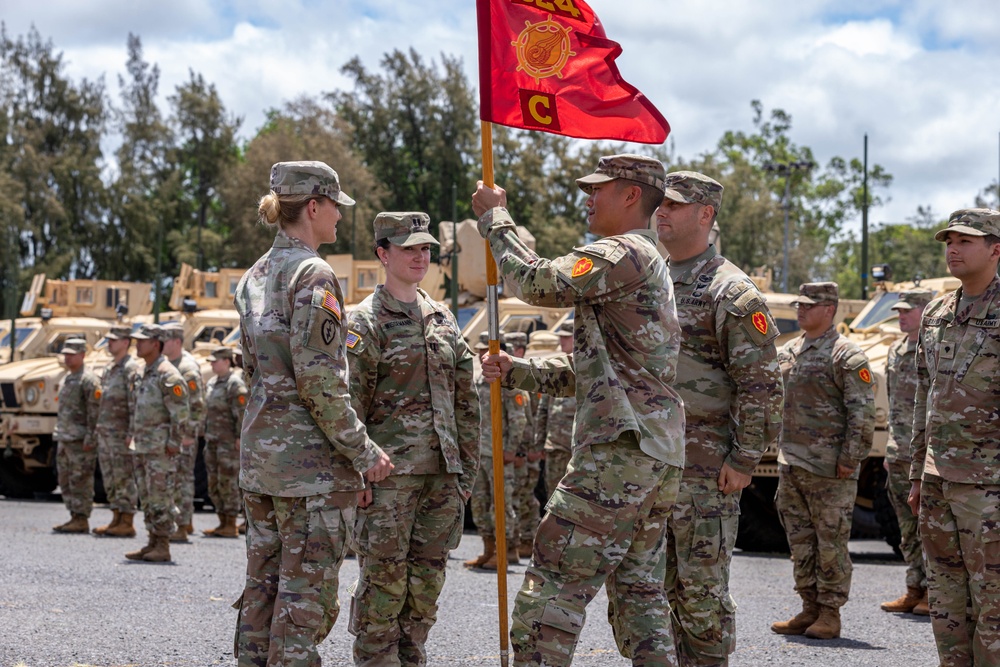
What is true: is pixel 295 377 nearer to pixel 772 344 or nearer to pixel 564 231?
pixel 772 344

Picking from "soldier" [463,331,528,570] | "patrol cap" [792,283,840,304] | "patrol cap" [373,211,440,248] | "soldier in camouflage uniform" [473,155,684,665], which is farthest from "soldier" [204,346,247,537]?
"soldier in camouflage uniform" [473,155,684,665]

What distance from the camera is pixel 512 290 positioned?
14.9ft

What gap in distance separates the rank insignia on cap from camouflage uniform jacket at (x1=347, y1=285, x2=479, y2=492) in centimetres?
123

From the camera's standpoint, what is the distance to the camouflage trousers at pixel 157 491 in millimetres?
10305

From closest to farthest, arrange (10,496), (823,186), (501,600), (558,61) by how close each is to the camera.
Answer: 1. (501,600)
2. (558,61)
3. (10,496)
4. (823,186)

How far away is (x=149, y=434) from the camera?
1105 centimetres

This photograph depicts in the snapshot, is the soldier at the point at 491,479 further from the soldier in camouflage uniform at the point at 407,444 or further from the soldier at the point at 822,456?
the soldier in camouflage uniform at the point at 407,444

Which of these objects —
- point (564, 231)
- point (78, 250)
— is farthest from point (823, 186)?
point (78, 250)

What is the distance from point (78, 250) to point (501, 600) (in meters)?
40.7

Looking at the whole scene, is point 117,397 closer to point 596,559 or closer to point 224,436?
point 224,436

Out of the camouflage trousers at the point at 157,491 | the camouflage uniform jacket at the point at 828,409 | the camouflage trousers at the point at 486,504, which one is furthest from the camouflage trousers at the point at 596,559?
the camouflage trousers at the point at 157,491

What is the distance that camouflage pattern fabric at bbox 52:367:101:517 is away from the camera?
12.9m

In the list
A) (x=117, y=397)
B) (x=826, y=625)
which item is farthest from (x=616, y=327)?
(x=117, y=397)

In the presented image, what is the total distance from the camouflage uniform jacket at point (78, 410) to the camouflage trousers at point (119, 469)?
0.82 metres
